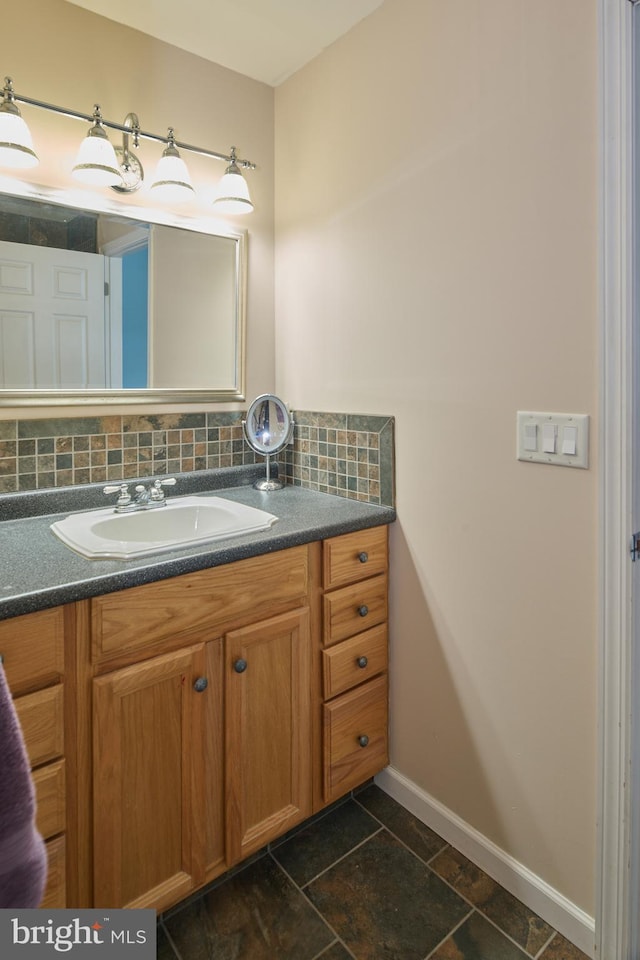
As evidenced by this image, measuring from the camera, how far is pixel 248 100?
1.98 meters

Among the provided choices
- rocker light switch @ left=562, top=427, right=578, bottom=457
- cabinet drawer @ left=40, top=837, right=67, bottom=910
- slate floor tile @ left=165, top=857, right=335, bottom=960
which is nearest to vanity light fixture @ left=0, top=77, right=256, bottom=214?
rocker light switch @ left=562, top=427, right=578, bottom=457

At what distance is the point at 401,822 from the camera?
65.4 inches

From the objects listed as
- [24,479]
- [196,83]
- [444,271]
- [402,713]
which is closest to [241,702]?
[402,713]

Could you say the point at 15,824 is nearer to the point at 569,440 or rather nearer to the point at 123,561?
the point at 123,561

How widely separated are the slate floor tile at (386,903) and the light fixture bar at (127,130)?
209 centimetres

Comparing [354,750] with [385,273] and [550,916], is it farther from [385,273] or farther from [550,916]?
[385,273]

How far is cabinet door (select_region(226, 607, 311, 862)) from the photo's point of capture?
4.50 ft

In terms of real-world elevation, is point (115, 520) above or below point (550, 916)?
above

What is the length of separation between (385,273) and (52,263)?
3.06 ft

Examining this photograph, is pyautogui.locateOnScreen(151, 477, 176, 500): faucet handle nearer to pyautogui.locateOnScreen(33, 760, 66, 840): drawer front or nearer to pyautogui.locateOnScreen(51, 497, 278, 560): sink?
pyautogui.locateOnScreen(51, 497, 278, 560): sink

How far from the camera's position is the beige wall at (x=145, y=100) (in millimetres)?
1536

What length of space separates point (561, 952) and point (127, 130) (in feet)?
7.66

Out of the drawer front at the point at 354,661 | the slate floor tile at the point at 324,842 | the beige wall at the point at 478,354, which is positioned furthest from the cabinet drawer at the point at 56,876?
the beige wall at the point at 478,354

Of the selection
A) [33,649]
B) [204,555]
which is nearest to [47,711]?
[33,649]
